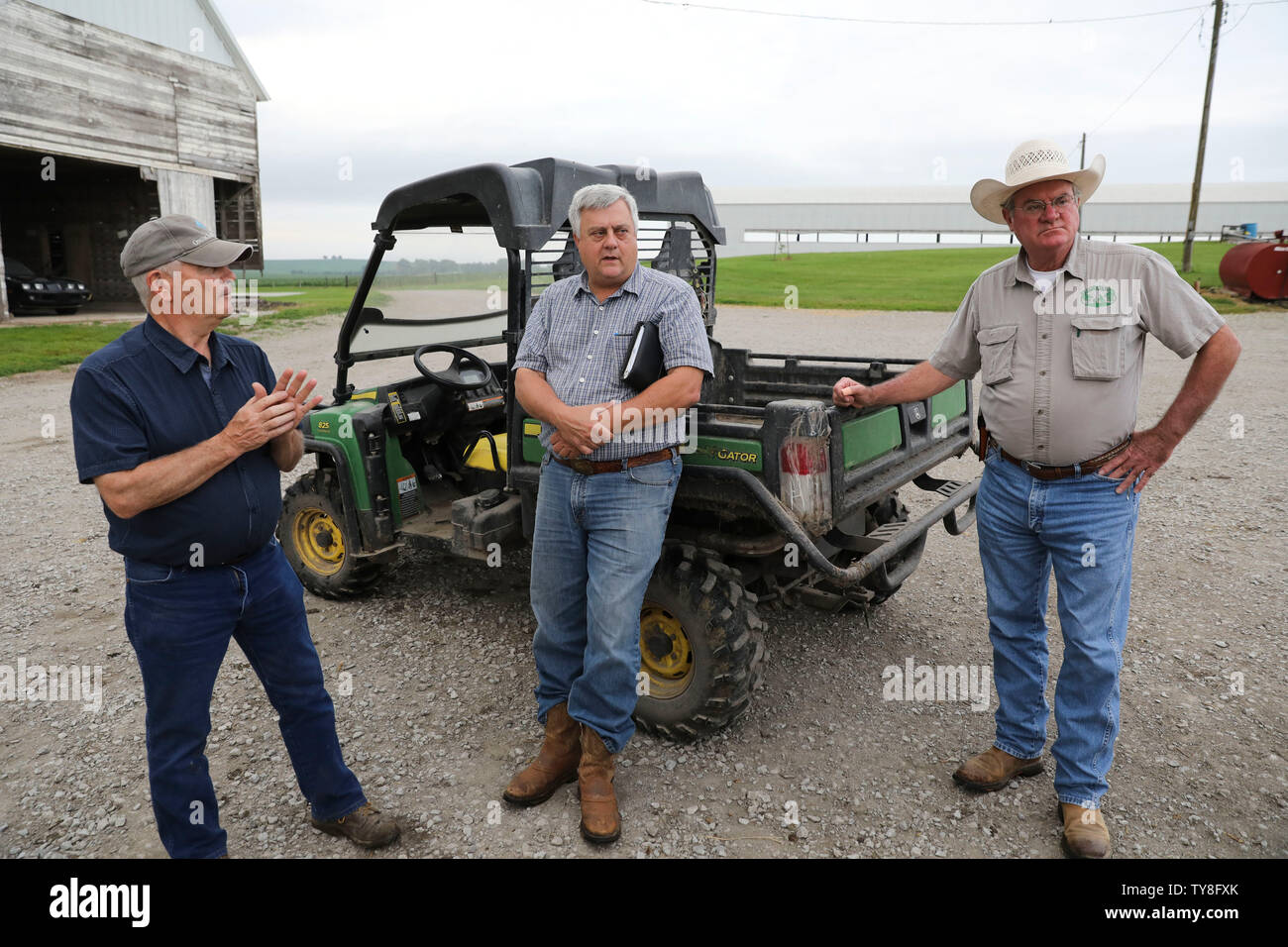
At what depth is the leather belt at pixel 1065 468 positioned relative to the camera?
289cm

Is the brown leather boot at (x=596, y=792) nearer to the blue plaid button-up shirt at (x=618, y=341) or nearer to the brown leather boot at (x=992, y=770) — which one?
the blue plaid button-up shirt at (x=618, y=341)

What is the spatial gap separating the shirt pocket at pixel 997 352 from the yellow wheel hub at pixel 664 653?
5.02 ft

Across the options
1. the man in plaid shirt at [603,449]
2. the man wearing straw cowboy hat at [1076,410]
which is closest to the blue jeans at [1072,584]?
the man wearing straw cowboy hat at [1076,410]

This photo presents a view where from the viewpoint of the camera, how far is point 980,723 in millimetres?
3791

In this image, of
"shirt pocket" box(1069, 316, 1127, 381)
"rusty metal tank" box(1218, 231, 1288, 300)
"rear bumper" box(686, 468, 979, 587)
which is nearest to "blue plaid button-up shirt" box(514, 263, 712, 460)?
"rear bumper" box(686, 468, 979, 587)

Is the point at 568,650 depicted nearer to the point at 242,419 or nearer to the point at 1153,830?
the point at 242,419

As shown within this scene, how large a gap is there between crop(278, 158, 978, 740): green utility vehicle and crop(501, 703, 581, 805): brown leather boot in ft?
1.43

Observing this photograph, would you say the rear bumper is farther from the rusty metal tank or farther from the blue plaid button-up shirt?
the rusty metal tank

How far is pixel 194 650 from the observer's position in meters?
2.53

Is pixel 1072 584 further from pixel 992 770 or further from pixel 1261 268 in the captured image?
pixel 1261 268

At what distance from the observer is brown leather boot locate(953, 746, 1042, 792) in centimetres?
329

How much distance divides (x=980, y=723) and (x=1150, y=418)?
767cm

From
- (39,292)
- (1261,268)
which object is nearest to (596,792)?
(39,292)
